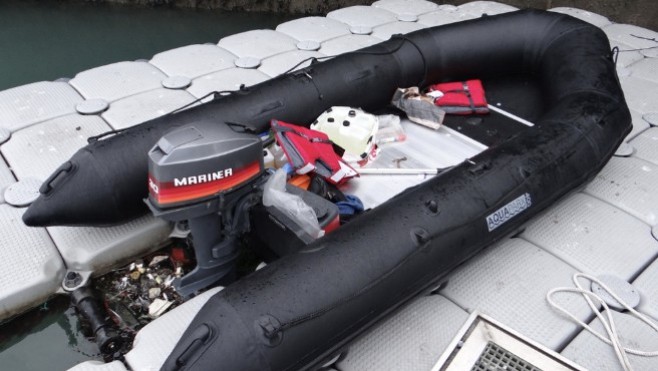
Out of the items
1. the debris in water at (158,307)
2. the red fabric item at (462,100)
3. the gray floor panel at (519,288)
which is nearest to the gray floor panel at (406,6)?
the red fabric item at (462,100)

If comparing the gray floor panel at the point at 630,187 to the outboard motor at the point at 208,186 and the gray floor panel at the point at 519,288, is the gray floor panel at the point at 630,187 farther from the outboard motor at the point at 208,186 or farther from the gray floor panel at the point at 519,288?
the outboard motor at the point at 208,186

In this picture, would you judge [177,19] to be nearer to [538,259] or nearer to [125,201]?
[125,201]

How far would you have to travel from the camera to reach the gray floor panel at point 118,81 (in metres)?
2.24

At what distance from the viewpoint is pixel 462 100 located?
217cm

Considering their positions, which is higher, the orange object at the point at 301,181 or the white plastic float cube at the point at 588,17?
the white plastic float cube at the point at 588,17

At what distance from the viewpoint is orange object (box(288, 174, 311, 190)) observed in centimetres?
161

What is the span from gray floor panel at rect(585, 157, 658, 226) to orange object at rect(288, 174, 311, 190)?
1067 mm

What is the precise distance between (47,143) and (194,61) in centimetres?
88

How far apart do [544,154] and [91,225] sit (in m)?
1.46

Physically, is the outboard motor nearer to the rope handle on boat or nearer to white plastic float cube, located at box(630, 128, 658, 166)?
the rope handle on boat

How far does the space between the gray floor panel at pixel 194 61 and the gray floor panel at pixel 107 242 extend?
1.03 metres

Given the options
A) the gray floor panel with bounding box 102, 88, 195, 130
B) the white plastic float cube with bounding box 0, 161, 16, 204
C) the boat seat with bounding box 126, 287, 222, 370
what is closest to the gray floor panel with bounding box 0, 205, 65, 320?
the white plastic float cube with bounding box 0, 161, 16, 204

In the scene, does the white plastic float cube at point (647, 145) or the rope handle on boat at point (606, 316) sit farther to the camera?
the white plastic float cube at point (647, 145)

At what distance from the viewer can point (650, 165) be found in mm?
1985
